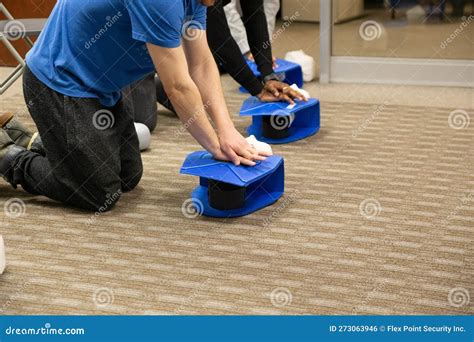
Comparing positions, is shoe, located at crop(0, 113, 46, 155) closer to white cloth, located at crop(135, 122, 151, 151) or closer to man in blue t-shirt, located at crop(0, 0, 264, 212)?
man in blue t-shirt, located at crop(0, 0, 264, 212)

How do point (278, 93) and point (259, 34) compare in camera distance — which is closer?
point (278, 93)

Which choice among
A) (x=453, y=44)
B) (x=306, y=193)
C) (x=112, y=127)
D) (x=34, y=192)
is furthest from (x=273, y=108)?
(x=453, y=44)

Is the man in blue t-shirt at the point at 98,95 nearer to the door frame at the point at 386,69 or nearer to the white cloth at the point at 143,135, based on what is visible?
the white cloth at the point at 143,135

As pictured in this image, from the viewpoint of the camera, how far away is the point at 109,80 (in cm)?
252

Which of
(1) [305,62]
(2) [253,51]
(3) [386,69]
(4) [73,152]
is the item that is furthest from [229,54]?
(3) [386,69]

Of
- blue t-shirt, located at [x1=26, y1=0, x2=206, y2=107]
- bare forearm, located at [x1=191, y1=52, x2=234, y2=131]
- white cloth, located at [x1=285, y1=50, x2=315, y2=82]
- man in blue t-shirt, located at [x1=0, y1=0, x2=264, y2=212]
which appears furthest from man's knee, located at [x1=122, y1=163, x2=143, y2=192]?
white cloth, located at [x1=285, y1=50, x2=315, y2=82]

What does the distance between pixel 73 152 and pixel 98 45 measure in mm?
365

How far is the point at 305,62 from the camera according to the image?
427 centimetres

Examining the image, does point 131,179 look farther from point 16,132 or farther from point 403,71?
point 403,71

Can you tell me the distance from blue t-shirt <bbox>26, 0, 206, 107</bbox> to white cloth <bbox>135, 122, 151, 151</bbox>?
1.87ft

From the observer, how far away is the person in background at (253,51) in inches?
127

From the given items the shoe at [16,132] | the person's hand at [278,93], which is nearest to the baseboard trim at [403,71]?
the person's hand at [278,93]

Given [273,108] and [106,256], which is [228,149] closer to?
[106,256]

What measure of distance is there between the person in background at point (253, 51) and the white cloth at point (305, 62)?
896 mm
